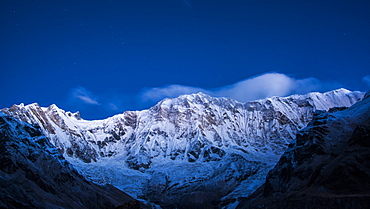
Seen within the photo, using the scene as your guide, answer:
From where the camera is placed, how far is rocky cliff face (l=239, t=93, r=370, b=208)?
3723 inches

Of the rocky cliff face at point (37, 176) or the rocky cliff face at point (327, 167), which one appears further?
the rocky cliff face at point (37, 176)

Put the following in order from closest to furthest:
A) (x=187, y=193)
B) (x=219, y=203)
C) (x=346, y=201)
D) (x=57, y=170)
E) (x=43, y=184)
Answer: (x=346, y=201), (x=43, y=184), (x=57, y=170), (x=219, y=203), (x=187, y=193)

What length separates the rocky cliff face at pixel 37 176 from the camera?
108 meters

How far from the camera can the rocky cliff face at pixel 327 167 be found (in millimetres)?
94562

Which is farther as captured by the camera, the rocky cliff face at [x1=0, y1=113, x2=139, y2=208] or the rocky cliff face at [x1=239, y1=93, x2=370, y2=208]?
the rocky cliff face at [x1=0, y1=113, x2=139, y2=208]

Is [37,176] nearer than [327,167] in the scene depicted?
No

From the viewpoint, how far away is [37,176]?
125 meters

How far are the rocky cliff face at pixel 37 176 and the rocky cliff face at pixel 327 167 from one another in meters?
60.0

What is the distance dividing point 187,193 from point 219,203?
21.9 metres

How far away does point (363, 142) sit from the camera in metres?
112

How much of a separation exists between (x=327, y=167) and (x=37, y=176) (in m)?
98.8

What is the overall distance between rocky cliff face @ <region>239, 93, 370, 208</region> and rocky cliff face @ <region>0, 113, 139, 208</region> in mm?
59976

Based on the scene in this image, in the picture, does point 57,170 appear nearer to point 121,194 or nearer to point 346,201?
point 121,194

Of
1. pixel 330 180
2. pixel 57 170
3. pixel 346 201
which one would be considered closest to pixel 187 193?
pixel 57 170
